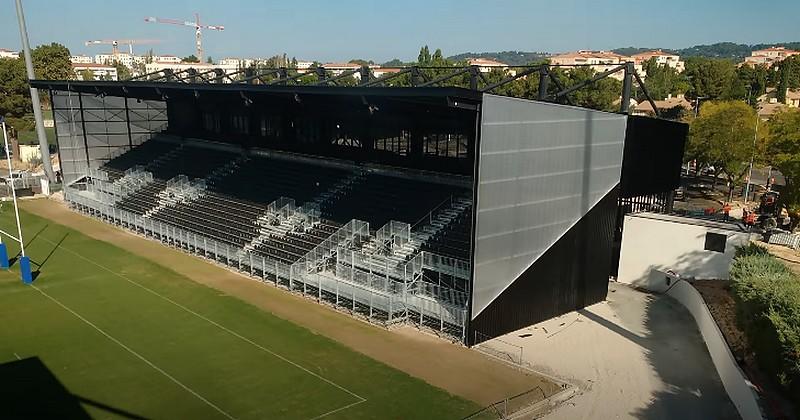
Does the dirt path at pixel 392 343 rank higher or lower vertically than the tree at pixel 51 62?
lower

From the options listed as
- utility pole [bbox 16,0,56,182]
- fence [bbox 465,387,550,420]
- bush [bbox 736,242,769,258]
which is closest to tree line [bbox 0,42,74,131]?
utility pole [bbox 16,0,56,182]

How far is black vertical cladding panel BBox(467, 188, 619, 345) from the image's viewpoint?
2161 cm

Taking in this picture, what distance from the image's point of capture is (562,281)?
2375cm

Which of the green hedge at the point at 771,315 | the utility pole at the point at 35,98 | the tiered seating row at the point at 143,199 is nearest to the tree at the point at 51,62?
the utility pole at the point at 35,98

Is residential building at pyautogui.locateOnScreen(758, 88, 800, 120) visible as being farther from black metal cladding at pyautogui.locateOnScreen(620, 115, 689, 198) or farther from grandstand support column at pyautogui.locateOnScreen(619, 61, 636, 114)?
grandstand support column at pyautogui.locateOnScreen(619, 61, 636, 114)

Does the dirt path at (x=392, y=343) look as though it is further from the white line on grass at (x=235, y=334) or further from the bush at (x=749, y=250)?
the bush at (x=749, y=250)

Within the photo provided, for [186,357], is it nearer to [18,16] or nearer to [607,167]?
[607,167]

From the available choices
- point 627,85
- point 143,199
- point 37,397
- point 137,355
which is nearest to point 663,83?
point 627,85

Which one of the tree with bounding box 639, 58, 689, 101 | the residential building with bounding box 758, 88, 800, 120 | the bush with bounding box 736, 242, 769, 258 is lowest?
the bush with bounding box 736, 242, 769, 258

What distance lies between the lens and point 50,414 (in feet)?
51.4

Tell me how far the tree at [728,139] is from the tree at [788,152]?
184 centimetres

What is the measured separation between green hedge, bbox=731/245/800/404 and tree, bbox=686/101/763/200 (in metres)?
28.6

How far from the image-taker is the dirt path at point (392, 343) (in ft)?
58.9

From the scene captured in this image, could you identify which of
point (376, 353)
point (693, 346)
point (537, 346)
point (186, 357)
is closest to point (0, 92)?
point (186, 357)
